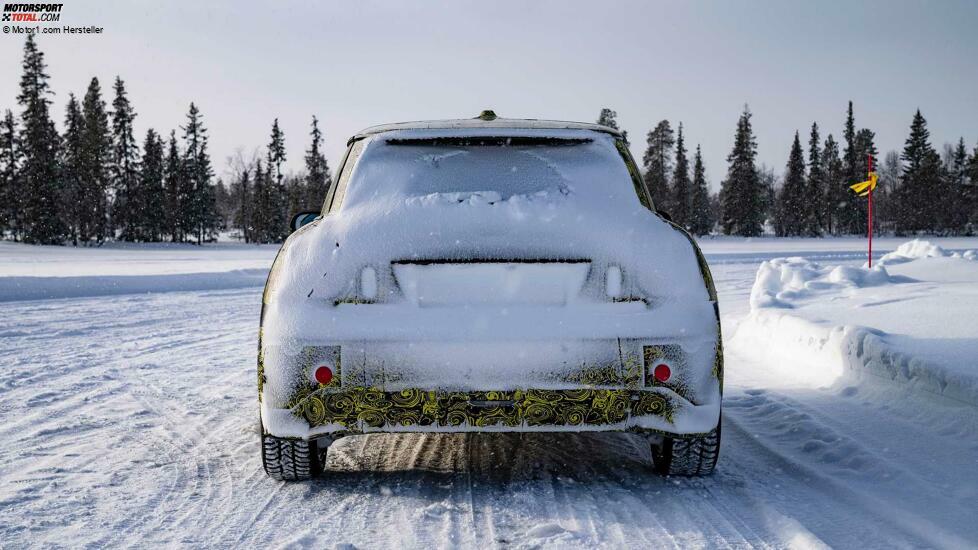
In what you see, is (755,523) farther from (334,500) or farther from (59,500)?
(59,500)

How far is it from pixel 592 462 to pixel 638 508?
74 centimetres

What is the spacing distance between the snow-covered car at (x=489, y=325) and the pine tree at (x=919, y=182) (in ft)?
305

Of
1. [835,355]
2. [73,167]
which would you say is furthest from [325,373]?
[73,167]

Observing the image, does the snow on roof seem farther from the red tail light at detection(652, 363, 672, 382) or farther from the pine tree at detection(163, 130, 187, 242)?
the pine tree at detection(163, 130, 187, 242)

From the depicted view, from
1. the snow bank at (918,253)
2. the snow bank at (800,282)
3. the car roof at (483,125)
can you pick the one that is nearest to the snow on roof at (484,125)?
the car roof at (483,125)

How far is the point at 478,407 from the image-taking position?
115 inches

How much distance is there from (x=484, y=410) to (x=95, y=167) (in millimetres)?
70966

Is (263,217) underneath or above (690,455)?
above

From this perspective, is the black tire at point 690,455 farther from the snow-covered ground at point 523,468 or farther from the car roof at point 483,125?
the car roof at point 483,125

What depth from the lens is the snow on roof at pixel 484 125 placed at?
372 centimetres

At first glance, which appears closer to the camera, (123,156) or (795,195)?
(123,156)

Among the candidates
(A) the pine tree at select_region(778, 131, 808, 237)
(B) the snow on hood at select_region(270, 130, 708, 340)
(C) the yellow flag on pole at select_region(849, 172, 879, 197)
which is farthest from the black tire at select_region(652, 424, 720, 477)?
(A) the pine tree at select_region(778, 131, 808, 237)

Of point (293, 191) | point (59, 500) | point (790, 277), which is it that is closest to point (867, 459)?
point (59, 500)

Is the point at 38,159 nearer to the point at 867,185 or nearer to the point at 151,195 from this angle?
the point at 151,195
